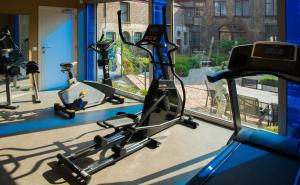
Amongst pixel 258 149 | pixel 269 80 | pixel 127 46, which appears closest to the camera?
pixel 258 149

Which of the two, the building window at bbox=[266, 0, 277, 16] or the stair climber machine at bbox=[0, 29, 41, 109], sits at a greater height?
the building window at bbox=[266, 0, 277, 16]

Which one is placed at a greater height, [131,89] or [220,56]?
[220,56]

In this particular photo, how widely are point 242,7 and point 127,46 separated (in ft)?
11.8

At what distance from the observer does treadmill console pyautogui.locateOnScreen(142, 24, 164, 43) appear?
431 cm

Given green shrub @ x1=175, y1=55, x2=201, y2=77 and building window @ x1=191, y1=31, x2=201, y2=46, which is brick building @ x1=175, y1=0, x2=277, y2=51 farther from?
green shrub @ x1=175, y1=55, x2=201, y2=77


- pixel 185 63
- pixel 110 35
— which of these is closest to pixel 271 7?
pixel 185 63

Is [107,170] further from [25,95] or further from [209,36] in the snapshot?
[25,95]

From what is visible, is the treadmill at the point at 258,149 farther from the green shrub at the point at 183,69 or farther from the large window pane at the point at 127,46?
the large window pane at the point at 127,46

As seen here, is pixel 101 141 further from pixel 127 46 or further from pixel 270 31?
pixel 127 46

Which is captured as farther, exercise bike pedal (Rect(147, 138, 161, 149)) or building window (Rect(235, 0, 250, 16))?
building window (Rect(235, 0, 250, 16))

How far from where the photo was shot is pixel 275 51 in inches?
99.3

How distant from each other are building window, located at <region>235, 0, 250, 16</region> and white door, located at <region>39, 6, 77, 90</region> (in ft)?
16.8

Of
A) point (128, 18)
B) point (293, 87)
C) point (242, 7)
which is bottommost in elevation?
point (293, 87)

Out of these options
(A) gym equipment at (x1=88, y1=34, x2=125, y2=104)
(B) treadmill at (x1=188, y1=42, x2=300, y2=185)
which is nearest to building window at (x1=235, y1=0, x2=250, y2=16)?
(B) treadmill at (x1=188, y1=42, x2=300, y2=185)
